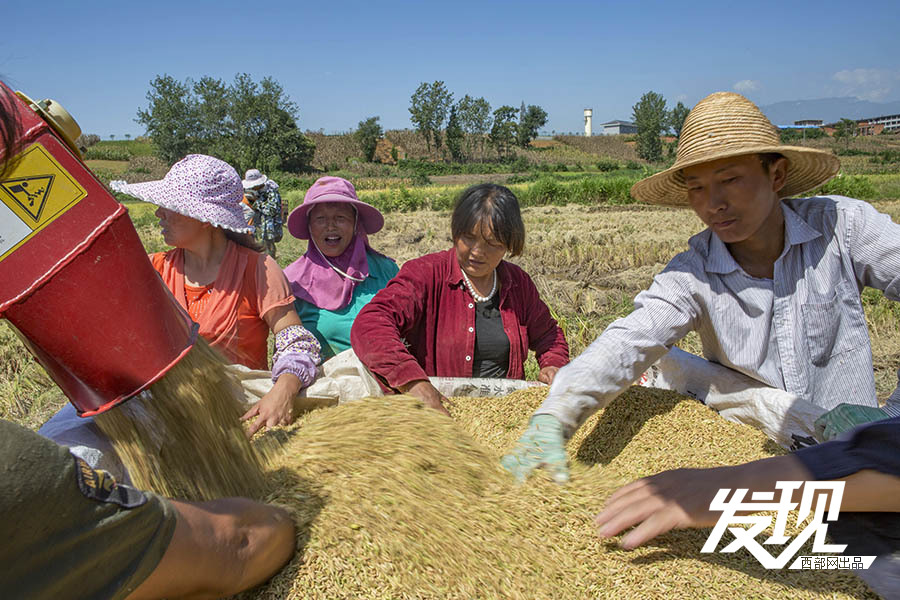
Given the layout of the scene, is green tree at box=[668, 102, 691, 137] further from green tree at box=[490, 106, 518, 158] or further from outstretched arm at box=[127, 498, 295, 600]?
outstretched arm at box=[127, 498, 295, 600]

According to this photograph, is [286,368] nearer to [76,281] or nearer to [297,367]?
[297,367]

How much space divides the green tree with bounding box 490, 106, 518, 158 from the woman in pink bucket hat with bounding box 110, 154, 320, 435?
59.8 meters

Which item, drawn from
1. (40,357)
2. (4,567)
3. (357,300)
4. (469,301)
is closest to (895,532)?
(4,567)

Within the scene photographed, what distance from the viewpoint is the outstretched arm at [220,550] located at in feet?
2.69

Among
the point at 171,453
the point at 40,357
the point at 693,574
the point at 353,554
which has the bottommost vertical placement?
the point at 693,574

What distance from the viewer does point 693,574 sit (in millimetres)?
1218

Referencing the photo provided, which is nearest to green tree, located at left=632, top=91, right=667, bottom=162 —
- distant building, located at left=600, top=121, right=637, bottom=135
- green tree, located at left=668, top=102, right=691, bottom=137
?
green tree, located at left=668, top=102, right=691, bottom=137

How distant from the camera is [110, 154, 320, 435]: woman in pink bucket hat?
2.46 metres

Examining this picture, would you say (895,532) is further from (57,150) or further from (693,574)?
(57,150)

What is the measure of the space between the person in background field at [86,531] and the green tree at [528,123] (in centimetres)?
6814

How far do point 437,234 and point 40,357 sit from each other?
11.5m

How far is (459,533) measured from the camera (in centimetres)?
125

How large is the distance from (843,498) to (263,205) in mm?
5441

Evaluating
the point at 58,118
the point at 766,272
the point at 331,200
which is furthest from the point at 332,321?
the point at 58,118
